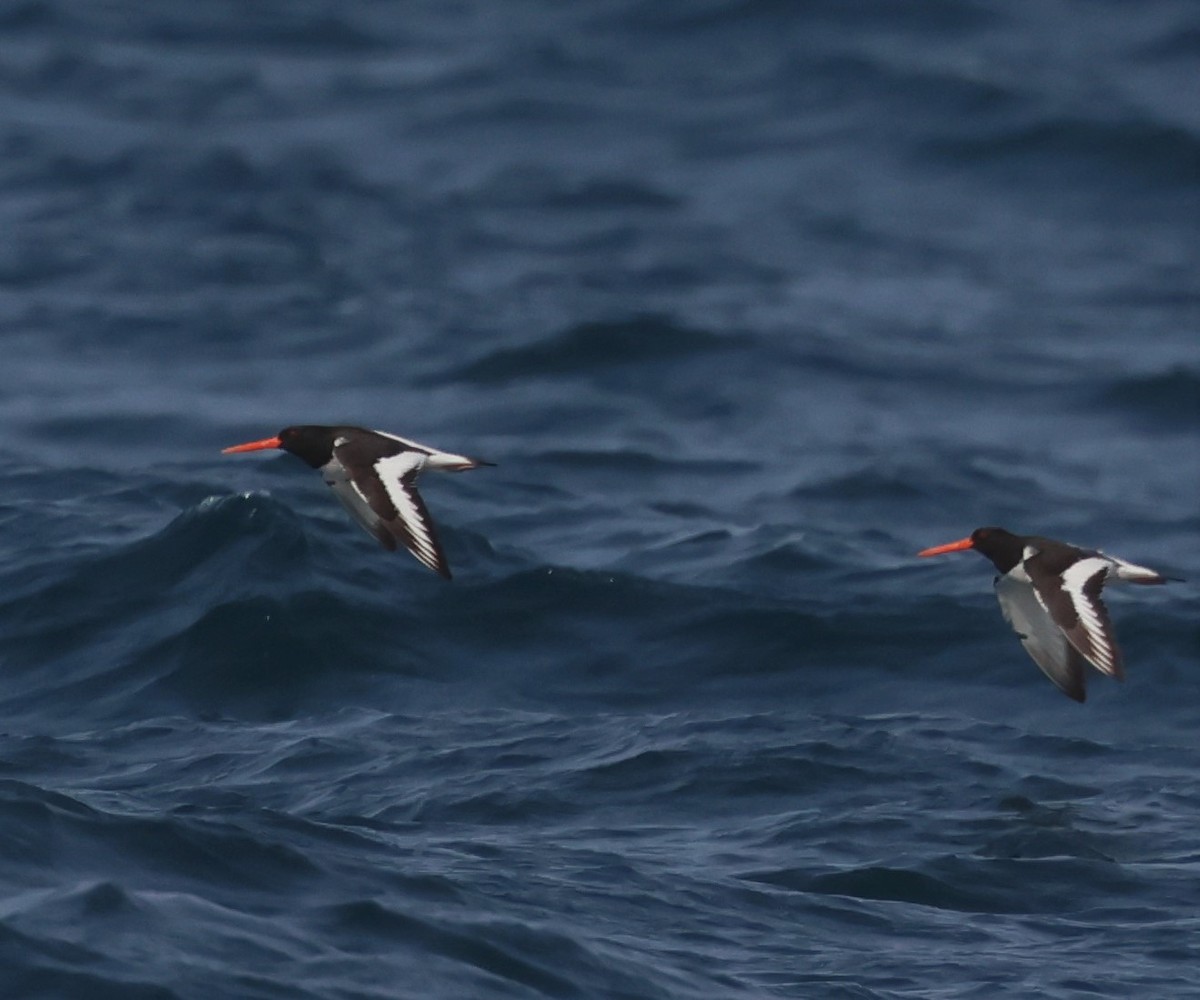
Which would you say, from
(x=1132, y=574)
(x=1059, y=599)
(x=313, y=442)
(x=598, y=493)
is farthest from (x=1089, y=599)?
(x=598, y=493)

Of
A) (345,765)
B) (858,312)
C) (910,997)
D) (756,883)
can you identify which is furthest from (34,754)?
(858,312)

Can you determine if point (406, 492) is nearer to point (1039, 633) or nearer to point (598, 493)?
point (1039, 633)

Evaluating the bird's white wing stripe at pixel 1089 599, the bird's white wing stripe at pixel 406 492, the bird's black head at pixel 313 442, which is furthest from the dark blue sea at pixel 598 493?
the bird's black head at pixel 313 442

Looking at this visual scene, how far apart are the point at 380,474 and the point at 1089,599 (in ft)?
11.2

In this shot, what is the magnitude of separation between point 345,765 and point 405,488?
139 centimetres

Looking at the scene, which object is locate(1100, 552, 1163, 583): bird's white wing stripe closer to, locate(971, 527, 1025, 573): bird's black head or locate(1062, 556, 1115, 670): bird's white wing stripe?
locate(1062, 556, 1115, 670): bird's white wing stripe

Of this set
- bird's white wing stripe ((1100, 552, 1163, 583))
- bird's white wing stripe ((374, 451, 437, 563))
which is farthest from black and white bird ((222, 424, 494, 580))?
bird's white wing stripe ((1100, 552, 1163, 583))

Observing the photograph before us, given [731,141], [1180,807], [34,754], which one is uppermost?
[731,141]

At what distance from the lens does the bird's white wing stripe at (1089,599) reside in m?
10.4

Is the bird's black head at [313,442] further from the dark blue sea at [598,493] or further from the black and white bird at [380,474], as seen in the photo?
the dark blue sea at [598,493]

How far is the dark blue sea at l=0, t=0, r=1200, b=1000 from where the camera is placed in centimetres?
865

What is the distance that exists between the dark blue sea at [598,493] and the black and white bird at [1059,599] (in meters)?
0.62

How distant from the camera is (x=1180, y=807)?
10.6 m

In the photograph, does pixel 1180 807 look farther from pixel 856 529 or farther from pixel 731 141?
pixel 731 141
